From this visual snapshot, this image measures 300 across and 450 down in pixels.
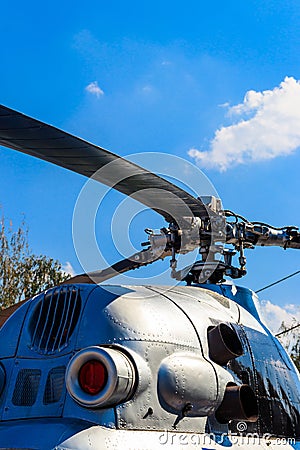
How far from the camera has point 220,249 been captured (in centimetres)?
779

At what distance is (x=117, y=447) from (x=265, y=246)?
179 inches

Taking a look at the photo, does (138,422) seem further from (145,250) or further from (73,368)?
(145,250)

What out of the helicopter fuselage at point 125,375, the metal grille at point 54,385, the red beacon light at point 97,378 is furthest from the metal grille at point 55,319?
the red beacon light at point 97,378

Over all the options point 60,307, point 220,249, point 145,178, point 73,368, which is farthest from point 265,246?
point 73,368

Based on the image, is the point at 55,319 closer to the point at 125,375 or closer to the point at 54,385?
the point at 54,385

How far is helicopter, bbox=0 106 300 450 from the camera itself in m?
4.86

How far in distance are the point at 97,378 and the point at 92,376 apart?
0.13ft

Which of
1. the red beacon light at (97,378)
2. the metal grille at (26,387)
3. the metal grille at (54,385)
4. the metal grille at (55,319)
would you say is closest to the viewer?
the red beacon light at (97,378)

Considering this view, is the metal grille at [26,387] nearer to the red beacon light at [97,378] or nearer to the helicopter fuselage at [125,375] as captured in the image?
the helicopter fuselage at [125,375]

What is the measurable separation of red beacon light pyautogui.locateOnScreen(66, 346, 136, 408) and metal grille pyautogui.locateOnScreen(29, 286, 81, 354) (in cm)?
50

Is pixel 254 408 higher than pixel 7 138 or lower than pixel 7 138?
lower

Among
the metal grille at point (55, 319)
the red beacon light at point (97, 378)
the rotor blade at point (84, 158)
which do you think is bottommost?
the red beacon light at point (97, 378)

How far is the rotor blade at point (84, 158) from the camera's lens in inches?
203

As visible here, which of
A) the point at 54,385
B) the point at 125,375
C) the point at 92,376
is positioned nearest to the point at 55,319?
the point at 54,385
